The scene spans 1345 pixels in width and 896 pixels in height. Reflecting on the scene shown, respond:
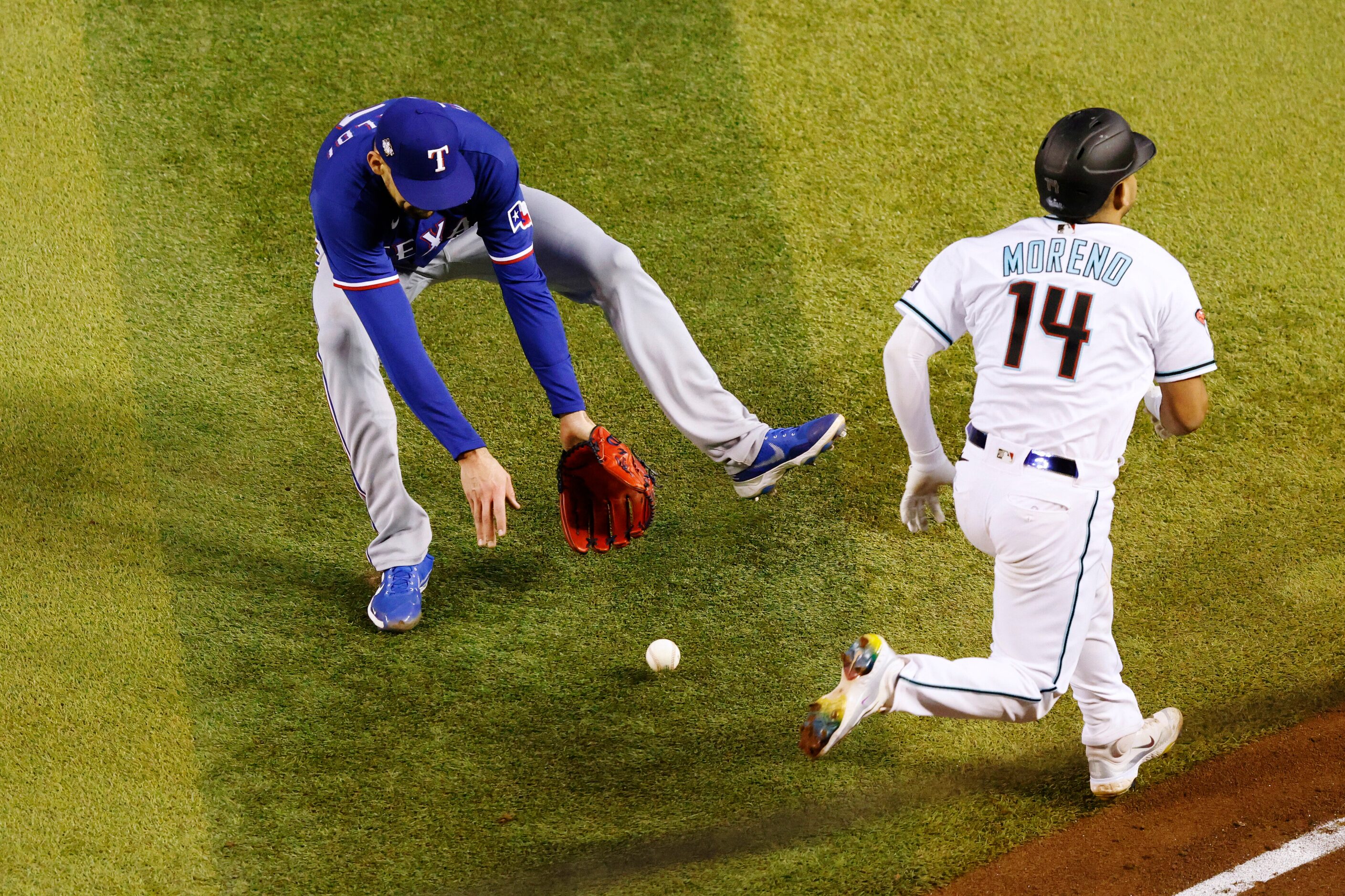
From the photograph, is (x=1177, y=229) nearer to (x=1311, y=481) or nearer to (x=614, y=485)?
(x=1311, y=481)

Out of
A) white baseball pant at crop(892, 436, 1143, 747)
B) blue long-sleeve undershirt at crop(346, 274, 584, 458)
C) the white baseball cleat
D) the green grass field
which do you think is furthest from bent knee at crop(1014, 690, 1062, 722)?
blue long-sleeve undershirt at crop(346, 274, 584, 458)

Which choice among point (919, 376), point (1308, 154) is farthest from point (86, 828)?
point (1308, 154)

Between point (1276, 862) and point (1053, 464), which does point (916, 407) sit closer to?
point (1053, 464)

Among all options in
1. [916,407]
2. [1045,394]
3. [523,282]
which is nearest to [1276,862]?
[1045,394]

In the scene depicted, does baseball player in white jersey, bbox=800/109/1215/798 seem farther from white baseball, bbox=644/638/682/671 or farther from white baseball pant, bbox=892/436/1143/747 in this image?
white baseball, bbox=644/638/682/671

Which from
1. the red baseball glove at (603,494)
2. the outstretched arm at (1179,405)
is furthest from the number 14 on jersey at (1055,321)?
the red baseball glove at (603,494)

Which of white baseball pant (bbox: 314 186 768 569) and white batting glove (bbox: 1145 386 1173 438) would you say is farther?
white baseball pant (bbox: 314 186 768 569)
